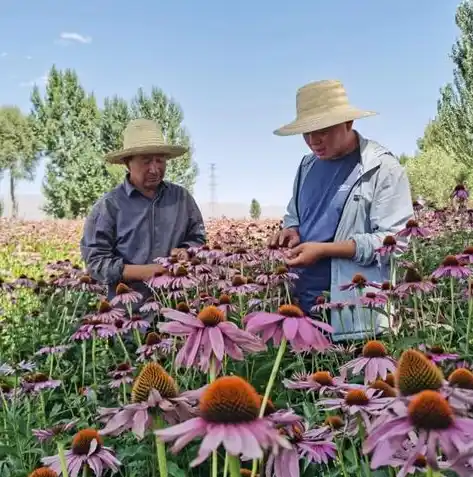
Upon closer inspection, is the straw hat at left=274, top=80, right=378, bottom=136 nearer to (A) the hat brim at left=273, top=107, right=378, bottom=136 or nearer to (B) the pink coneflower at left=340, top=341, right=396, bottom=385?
(A) the hat brim at left=273, top=107, right=378, bottom=136

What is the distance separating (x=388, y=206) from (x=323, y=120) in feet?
1.07

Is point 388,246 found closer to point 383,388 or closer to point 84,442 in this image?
point 383,388

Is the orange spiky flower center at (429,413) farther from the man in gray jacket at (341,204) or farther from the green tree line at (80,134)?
the green tree line at (80,134)

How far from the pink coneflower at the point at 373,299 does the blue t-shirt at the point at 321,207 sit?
341 millimetres

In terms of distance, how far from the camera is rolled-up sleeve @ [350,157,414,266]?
210 centimetres

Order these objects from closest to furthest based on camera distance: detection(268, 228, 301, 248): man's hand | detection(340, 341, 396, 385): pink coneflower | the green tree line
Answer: detection(340, 341, 396, 385): pink coneflower
detection(268, 228, 301, 248): man's hand
the green tree line

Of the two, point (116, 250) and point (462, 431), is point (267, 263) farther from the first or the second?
point (462, 431)

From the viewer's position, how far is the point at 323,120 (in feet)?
6.84

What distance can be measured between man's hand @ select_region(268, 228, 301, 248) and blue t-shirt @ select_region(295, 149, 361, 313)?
0.03 m

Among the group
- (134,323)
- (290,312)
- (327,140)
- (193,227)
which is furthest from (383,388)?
(193,227)

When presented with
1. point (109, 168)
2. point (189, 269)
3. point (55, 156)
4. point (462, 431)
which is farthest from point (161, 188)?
point (55, 156)

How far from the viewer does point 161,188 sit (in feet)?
8.84

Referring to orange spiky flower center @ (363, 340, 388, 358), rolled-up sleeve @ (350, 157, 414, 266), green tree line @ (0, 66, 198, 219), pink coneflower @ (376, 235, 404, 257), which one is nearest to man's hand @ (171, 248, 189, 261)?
rolled-up sleeve @ (350, 157, 414, 266)

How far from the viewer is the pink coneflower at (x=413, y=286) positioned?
1.85 metres
